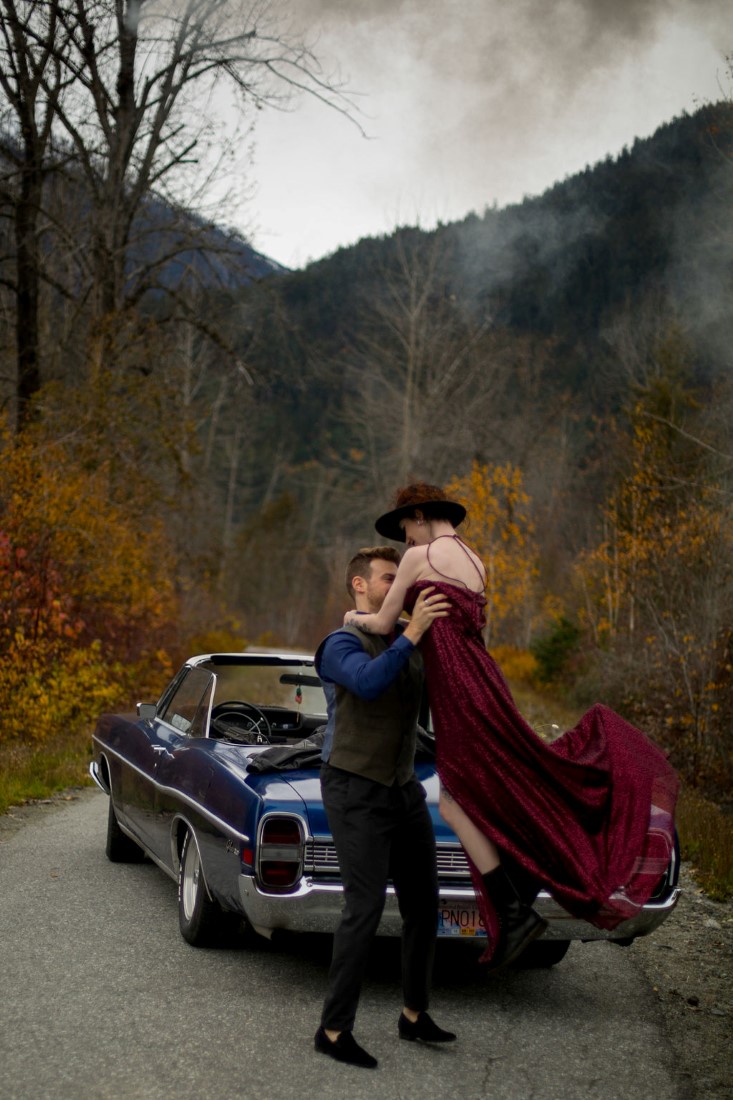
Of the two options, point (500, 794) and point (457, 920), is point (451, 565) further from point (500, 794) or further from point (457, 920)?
point (457, 920)

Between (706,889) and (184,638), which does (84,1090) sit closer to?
(706,889)

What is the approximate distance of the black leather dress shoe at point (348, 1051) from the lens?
153 inches

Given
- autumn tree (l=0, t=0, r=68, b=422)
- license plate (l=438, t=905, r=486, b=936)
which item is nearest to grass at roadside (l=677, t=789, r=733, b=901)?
license plate (l=438, t=905, r=486, b=936)

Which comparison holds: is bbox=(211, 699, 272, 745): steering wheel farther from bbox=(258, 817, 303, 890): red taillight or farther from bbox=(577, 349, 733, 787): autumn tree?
bbox=(577, 349, 733, 787): autumn tree

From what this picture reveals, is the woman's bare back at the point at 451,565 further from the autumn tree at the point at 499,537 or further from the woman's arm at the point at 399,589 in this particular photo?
the autumn tree at the point at 499,537

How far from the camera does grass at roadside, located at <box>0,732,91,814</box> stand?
9812 mm

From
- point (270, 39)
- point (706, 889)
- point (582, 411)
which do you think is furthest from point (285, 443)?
point (706, 889)

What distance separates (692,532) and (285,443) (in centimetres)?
6793

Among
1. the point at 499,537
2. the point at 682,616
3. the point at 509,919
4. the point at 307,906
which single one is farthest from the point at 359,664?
the point at 499,537

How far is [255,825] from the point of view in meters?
4.66

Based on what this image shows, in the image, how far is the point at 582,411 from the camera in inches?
2109

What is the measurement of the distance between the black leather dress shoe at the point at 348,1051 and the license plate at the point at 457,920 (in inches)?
33.1

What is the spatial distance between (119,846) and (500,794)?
3946 mm

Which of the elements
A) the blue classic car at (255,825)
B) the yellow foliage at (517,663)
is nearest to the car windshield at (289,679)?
the blue classic car at (255,825)
